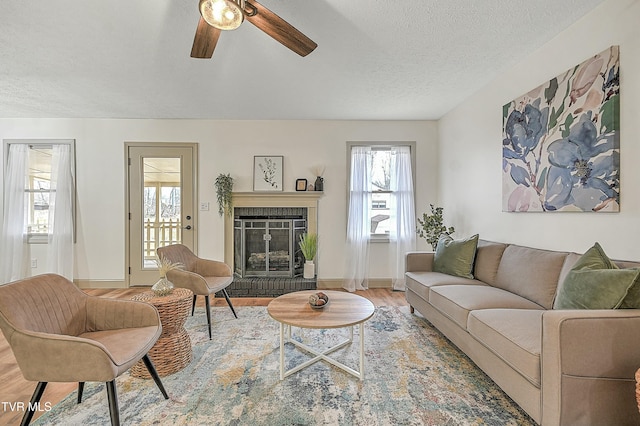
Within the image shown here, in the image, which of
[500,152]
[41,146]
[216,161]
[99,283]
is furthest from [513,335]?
[41,146]

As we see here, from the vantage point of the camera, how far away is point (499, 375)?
5.77 feet

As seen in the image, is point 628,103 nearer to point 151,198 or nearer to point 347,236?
point 347,236

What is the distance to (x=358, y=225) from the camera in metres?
4.36

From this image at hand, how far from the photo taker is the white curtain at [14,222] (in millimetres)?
4168

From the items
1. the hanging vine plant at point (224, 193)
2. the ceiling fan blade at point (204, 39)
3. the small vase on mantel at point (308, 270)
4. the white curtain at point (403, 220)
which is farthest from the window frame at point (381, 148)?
the ceiling fan blade at point (204, 39)

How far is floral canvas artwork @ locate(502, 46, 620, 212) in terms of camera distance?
A: 1.89 m

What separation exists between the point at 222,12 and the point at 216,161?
306cm

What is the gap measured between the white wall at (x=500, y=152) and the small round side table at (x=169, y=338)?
2914 millimetres

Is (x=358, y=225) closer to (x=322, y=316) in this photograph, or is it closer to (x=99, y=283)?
(x=322, y=316)

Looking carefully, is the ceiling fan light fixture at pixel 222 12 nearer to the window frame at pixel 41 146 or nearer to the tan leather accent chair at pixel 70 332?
the tan leather accent chair at pixel 70 332

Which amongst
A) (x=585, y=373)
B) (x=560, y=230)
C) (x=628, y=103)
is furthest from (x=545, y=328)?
(x=628, y=103)

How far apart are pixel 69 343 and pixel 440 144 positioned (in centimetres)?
453

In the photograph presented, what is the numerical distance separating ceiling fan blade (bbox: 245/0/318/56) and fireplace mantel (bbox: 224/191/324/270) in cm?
249

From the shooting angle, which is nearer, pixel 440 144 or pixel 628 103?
pixel 628 103
